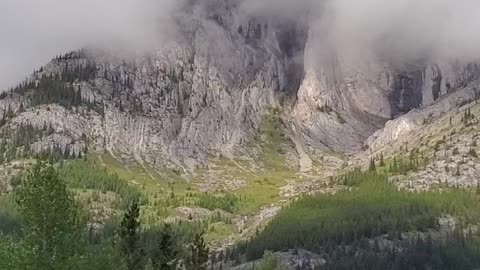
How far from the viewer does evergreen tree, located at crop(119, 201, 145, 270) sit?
176ft

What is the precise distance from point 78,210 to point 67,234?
167 inches

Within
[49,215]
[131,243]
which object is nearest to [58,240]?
[49,215]

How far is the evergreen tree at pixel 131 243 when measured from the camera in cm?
5372

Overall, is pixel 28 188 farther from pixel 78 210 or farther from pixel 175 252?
pixel 175 252

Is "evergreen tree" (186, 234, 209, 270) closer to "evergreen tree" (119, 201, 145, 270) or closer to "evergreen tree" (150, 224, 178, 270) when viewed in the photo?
"evergreen tree" (150, 224, 178, 270)

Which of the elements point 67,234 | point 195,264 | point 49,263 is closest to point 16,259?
point 49,263

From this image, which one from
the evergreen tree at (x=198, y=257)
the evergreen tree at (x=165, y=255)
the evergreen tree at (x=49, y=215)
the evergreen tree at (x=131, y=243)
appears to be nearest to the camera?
the evergreen tree at (x=49, y=215)

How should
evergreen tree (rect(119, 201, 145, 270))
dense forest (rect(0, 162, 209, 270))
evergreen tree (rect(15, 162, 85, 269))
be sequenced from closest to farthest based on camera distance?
dense forest (rect(0, 162, 209, 270)) → evergreen tree (rect(15, 162, 85, 269)) → evergreen tree (rect(119, 201, 145, 270))

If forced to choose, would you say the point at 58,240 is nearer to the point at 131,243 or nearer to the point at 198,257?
the point at 131,243

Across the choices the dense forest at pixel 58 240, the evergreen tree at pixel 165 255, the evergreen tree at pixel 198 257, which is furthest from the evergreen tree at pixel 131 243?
the evergreen tree at pixel 198 257

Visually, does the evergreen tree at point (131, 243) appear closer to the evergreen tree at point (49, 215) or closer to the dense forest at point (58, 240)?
the dense forest at point (58, 240)

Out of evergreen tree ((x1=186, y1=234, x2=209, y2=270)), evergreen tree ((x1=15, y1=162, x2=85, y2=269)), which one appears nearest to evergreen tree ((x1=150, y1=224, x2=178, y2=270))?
evergreen tree ((x1=186, y1=234, x2=209, y2=270))

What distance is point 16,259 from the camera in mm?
43469

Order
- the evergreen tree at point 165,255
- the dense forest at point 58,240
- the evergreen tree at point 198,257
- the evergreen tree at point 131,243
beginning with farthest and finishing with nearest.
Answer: the evergreen tree at point 198,257 → the evergreen tree at point 131,243 → the evergreen tree at point 165,255 → the dense forest at point 58,240
